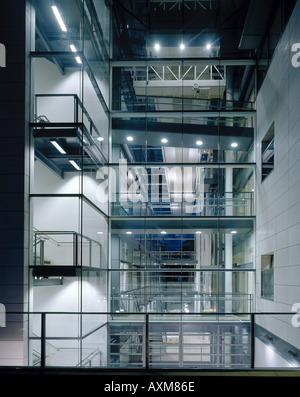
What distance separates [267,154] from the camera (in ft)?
42.4

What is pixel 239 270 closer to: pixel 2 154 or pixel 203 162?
pixel 203 162

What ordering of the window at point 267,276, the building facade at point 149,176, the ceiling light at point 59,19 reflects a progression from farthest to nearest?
1. the window at point 267,276
2. the ceiling light at point 59,19
3. the building facade at point 149,176

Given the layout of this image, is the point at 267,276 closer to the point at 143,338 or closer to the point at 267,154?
the point at 267,154

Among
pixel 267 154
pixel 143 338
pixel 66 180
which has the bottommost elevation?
pixel 143 338

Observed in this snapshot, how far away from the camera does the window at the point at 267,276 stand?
39.0 feet

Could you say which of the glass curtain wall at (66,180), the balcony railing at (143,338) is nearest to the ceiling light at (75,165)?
the glass curtain wall at (66,180)

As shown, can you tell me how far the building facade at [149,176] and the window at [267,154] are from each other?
69mm

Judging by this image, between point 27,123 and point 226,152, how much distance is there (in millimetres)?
7143

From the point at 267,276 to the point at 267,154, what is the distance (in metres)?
3.82

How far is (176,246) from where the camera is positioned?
13.8 meters

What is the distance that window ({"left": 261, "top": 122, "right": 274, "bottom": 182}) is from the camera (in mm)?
12438

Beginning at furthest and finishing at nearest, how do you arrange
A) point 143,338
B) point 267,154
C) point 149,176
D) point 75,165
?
point 149,176 < point 267,154 < point 75,165 < point 143,338

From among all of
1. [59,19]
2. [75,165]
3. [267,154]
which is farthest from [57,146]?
[267,154]

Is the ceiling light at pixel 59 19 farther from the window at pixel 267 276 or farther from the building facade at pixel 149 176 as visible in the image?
the window at pixel 267 276
